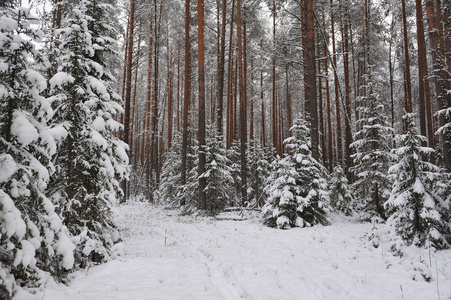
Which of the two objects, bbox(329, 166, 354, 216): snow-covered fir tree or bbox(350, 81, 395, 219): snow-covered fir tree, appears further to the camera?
bbox(329, 166, 354, 216): snow-covered fir tree

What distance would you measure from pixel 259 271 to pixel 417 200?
5146 millimetres

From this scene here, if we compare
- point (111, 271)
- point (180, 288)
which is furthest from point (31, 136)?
point (180, 288)

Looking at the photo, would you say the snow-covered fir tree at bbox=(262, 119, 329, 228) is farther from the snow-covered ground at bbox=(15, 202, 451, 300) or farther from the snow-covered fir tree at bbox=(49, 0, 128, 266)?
the snow-covered fir tree at bbox=(49, 0, 128, 266)

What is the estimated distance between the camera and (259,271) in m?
6.03

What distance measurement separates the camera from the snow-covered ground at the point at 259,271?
4.74 m

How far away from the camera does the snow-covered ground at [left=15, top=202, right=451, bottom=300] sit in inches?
187

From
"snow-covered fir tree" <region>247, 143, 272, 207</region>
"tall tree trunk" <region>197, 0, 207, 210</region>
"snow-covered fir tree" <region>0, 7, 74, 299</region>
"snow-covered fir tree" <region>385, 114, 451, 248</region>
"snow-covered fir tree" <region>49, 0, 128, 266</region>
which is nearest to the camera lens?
"snow-covered fir tree" <region>0, 7, 74, 299</region>

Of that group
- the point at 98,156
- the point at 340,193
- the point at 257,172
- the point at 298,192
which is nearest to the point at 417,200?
the point at 298,192

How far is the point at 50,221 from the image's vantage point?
4.53m

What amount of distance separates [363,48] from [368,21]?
70.9 inches

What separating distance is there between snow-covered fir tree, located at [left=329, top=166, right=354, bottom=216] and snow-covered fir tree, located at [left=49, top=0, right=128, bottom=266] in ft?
37.9

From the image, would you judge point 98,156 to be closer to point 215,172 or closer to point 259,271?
point 259,271

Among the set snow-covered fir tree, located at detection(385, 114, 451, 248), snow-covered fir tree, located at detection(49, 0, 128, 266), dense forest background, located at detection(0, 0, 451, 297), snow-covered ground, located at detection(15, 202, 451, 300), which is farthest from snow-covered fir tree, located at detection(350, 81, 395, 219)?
snow-covered fir tree, located at detection(49, 0, 128, 266)

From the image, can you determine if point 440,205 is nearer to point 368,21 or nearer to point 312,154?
point 312,154
